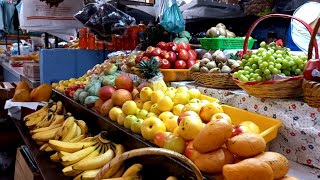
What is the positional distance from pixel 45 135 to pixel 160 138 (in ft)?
4.33

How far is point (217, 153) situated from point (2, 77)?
7.98m

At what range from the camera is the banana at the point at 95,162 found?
1.78 m

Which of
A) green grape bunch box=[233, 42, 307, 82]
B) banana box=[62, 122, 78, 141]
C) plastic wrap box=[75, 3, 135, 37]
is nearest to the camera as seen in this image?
green grape bunch box=[233, 42, 307, 82]

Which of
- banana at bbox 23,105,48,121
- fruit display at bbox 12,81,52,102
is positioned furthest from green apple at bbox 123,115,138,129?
fruit display at bbox 12,81,52,102

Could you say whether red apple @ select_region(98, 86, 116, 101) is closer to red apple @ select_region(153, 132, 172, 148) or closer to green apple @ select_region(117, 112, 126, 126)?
green apple @ select_region(117, 112, 126, 126)

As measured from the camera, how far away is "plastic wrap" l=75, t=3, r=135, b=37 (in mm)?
3314

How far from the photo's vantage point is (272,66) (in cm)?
150

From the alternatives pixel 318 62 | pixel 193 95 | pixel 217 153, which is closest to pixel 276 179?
→ pixel 217 153

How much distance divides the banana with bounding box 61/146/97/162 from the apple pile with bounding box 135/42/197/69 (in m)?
0.82

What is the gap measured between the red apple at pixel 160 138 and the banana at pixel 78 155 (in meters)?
0.62

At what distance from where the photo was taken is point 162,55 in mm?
2498

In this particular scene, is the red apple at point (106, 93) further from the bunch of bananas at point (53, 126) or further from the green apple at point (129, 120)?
the green apple at point (129, 120)

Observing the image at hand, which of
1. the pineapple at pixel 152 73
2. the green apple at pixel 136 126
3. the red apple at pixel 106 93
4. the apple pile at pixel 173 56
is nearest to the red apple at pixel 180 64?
the apple pile at pixel 173 56

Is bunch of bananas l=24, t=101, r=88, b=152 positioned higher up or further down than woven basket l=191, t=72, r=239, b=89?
further down
